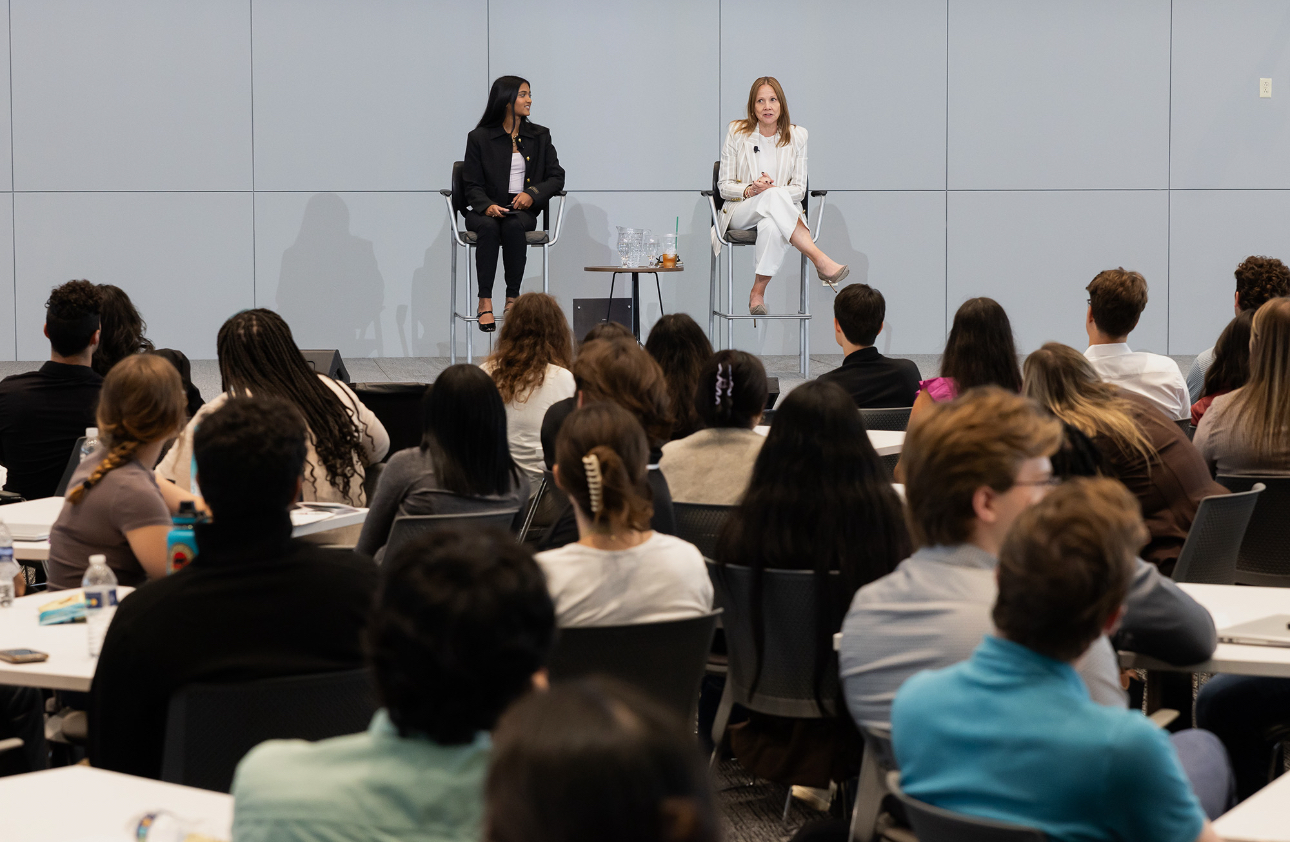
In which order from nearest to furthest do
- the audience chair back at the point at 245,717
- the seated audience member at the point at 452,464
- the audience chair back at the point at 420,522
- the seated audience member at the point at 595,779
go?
1. the seated audience member at the point at 595,779
2. the audience chair back at the point at 245,717
3. the audience chair back at the point at 420,522
4. the seated audience member at the point at 452,464

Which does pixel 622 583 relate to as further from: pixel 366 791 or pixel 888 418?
pixel 888 418

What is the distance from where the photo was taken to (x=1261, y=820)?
62.9 inches

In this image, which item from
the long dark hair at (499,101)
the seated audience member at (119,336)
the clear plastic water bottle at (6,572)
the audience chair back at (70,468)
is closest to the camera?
the clear plastic water bottle at (6,572)

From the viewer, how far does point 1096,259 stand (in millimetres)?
9422

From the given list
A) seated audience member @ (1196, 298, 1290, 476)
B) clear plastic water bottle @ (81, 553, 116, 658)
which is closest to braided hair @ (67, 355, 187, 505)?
clear plastic water bottle @ (81, 553, 116, 658)

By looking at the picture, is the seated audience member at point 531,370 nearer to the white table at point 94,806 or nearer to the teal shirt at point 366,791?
the white table at point 94,806

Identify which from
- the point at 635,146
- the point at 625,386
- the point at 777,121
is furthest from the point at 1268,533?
the point at 635,146

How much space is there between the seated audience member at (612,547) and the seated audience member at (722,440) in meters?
0.93

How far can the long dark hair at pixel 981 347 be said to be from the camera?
3955mm

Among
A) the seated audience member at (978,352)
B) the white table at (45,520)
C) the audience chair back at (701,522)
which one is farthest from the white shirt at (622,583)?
the seated audience member at (978,352)

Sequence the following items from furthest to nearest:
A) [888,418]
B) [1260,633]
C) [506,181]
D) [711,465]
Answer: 1. [506,181]
2. [888,418]
3. [711,465]
4. [1260,633]

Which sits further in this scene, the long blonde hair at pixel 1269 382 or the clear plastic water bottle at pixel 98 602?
the long blonde hair at pixel 1269 382

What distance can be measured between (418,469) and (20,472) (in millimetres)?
1963

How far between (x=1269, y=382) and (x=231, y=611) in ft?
9.96
